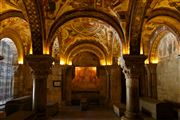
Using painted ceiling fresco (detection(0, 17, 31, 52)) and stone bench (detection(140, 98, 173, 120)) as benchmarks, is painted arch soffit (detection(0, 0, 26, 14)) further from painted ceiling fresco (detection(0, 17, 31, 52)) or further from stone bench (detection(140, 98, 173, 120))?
stone bench (detection(140, 98, 173, 120))

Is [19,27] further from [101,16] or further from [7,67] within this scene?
[101,16]

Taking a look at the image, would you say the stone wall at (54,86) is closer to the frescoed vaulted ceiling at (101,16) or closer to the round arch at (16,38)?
the round arch at (16,38)

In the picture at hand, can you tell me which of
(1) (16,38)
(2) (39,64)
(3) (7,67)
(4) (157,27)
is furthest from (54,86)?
(4) (157,27)

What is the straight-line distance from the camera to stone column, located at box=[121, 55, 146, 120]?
8266 millimetres

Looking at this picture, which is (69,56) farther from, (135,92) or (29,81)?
(135,92)

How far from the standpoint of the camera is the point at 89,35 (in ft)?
46.2

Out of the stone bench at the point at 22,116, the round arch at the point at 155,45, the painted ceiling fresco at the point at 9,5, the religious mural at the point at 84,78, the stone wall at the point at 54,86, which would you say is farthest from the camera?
the religious mural at the point at 84,78

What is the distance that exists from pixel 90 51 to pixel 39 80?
983 cm

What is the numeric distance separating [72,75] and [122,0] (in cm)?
1111

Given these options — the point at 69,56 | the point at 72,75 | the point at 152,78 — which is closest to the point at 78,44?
the point at 69,56

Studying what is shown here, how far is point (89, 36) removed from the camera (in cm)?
1430

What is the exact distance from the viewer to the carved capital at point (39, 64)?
26.5 feet

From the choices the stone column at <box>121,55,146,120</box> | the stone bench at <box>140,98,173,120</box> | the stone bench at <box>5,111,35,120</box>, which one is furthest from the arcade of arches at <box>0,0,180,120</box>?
the stone bench at <box>5,111,35,120</box>

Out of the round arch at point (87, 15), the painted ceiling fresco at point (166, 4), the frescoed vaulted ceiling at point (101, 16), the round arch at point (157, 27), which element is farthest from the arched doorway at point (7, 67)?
the painted ceiling fresco at point (166, 4)
